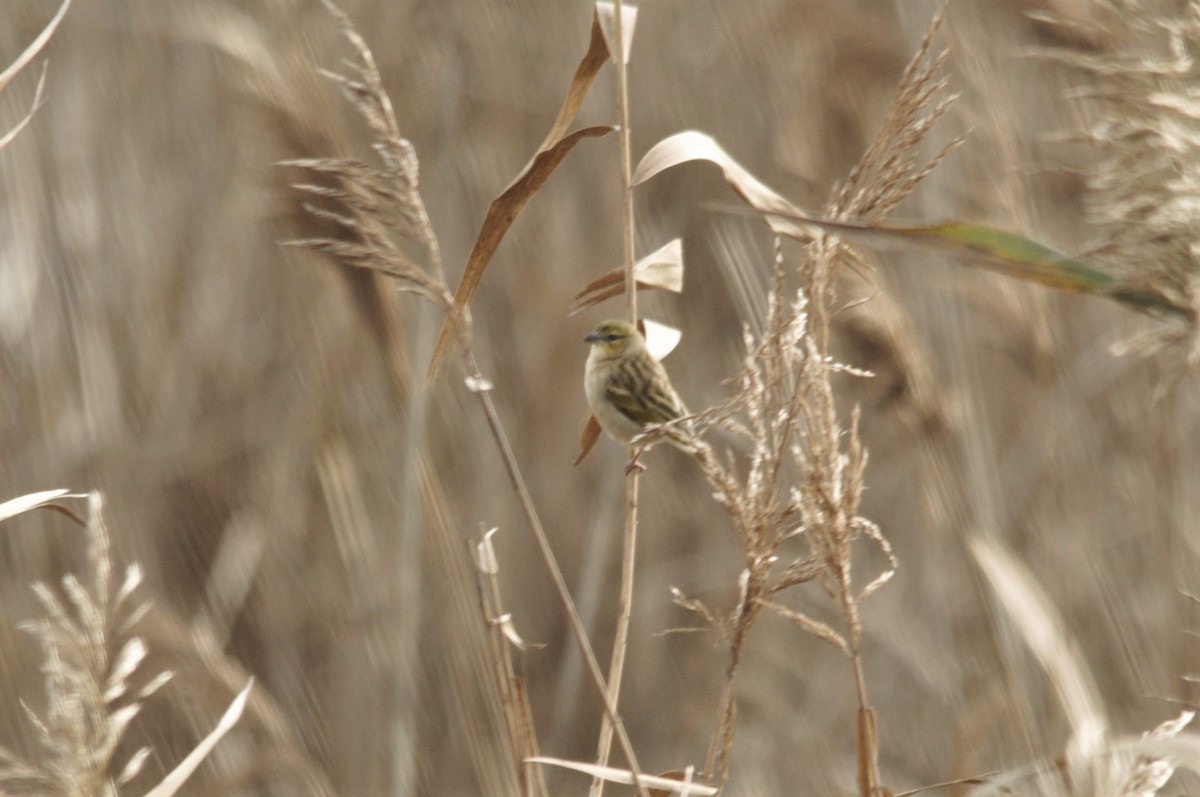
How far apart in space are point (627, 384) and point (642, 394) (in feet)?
0.13

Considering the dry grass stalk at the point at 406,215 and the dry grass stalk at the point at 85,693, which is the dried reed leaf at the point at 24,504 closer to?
the dry grass stalk at the point at 85,693

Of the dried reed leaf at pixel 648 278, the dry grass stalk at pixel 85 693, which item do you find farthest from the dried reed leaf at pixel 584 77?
the dry grass stalk at pixel 85 693

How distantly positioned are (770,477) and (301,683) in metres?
2.09

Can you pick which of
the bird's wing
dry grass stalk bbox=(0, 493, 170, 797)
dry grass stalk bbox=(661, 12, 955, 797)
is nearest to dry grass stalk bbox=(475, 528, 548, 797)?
dry grass stalk bbox=(661, 12, 955, 797)

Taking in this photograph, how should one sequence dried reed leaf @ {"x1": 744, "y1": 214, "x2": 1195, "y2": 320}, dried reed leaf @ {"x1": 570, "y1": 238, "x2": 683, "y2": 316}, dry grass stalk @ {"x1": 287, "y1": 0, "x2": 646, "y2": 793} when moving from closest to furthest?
dried reed leaf @ {"x1": 744, "y1": 214, "x2": 1195, "y2": 320}, dry grass stalk @ {"x1": 287, "y1": 0, "x2": 646, "y2": 793}, dried reed leaf @ {"x1": 570, "y1": 238, "x2": 683, "y2": 316}

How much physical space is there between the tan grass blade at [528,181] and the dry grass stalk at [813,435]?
25 centimetres

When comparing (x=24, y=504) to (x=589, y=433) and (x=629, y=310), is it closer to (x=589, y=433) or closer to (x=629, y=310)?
(x=629, y=310)

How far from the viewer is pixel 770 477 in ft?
4.50

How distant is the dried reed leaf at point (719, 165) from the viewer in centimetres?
146

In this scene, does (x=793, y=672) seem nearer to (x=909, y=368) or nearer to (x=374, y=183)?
(x=909, y=368)

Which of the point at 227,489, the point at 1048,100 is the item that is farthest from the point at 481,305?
the point at 1048,100

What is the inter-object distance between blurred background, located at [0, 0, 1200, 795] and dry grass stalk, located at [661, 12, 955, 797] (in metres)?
1.05

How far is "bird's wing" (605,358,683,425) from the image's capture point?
101 inches

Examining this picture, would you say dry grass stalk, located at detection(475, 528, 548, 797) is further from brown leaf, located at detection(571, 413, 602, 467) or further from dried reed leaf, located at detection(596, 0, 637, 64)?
dried reed leaf, located at detection(596, 0, 637, 64)
